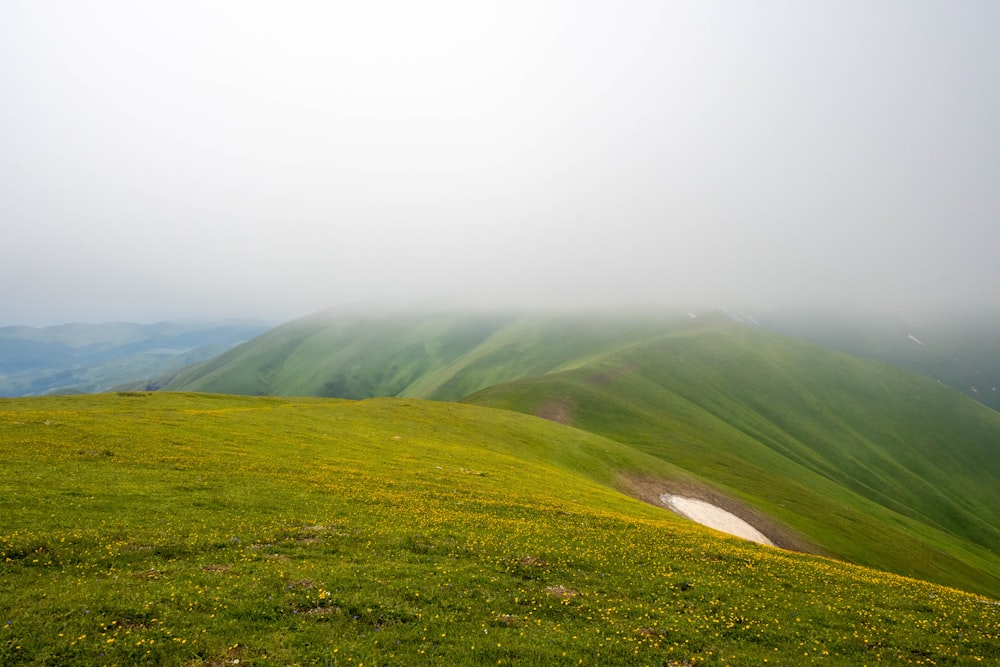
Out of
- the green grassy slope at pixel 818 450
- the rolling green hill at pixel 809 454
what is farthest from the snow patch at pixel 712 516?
the green grassy slope at pixel 818 450

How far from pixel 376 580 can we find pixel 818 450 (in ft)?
620

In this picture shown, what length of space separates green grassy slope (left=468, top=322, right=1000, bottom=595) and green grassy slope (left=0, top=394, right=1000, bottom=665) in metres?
56.9

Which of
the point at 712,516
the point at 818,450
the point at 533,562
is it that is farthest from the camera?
the point at 818,450

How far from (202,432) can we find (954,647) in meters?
53.8

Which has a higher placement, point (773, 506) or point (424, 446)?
point (424, 446)

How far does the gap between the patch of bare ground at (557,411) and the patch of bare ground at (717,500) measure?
38338 mm

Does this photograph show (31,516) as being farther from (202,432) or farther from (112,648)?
(202,432)

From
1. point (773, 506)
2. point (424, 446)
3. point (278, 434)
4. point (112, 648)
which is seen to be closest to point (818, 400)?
point (773, 506)

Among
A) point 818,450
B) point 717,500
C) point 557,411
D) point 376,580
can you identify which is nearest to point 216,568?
point 376,580

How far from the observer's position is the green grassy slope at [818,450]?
7731 centimetres

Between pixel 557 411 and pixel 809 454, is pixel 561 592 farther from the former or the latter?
pixel 809 454

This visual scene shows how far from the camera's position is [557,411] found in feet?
367

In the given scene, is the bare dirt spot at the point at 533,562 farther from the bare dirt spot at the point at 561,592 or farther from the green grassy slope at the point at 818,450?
the green grassy slope at the point at 818,450

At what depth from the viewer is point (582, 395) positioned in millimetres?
125312
